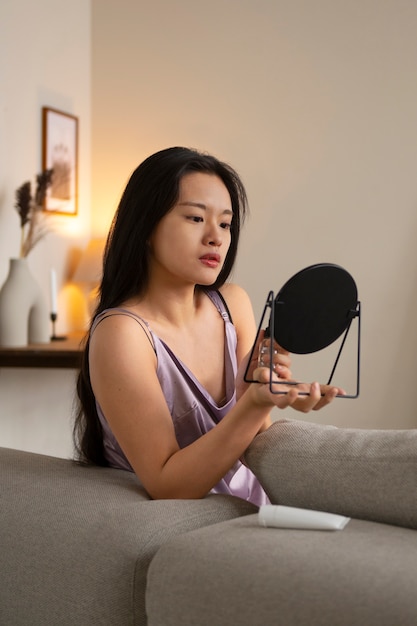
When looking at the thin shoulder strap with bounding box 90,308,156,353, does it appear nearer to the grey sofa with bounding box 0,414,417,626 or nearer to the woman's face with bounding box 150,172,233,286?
the woman's face with bounding box 150,172,233,286

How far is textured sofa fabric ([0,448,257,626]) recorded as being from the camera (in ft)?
3.92

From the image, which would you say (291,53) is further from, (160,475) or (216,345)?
(160,475)

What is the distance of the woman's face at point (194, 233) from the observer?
1.67 metres

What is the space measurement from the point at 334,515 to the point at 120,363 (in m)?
0.53

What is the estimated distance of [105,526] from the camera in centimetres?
124

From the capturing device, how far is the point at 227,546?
1092 mm

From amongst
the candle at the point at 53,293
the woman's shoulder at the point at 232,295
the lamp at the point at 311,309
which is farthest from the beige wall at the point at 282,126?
the lamp at the point at 311,309

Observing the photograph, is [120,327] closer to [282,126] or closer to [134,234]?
[134,234]

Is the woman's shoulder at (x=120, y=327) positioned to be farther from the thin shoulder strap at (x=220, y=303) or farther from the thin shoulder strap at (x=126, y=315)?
the thin shoulder strap at (x=220, y=303)

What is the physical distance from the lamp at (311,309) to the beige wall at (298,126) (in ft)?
9.43

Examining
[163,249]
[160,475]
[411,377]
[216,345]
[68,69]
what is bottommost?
[411,377]

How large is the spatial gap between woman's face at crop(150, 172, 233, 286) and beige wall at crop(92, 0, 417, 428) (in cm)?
259

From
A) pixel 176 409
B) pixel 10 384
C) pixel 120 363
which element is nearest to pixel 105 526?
pixel 120 363

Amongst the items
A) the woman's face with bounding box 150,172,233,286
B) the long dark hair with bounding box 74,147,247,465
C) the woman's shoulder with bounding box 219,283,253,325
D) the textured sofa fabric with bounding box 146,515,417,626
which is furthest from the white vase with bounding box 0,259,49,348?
the textured sofa fabric with bounding box 146,515,417,626
